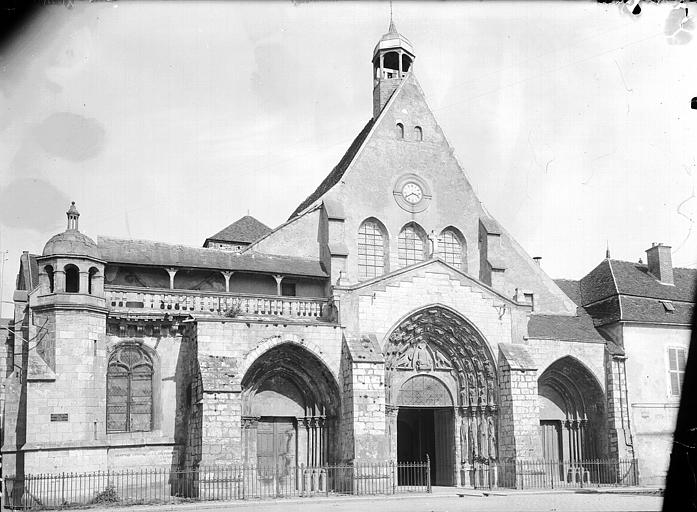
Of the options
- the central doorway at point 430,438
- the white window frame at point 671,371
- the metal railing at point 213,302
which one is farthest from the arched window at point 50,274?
the white window frame at point 671,371

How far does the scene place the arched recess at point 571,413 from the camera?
91.7 feet

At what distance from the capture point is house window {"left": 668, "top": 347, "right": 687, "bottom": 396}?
2853cm

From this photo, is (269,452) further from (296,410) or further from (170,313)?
(170,313)

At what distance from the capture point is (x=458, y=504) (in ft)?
62.3

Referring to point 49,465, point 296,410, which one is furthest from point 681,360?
point 49,465

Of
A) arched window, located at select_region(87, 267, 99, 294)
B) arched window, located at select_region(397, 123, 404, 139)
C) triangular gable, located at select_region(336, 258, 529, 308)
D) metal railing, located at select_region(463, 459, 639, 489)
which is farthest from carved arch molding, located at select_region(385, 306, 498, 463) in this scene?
arched window, located at select_region(87, 267, 99, 294)

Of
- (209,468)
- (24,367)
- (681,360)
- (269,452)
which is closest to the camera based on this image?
(209,468)

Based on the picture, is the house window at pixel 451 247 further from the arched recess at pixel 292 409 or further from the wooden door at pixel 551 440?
the arched recess at pixel 292 409

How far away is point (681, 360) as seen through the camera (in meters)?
29.2

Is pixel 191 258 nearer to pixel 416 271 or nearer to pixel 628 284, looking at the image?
pixel 416 271

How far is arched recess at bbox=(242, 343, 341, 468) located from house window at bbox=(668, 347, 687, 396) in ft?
39.8

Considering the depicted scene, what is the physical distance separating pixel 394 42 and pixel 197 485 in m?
19.4

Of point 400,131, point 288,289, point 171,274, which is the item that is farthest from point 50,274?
point 400,131

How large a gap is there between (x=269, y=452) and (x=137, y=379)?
172 inches
